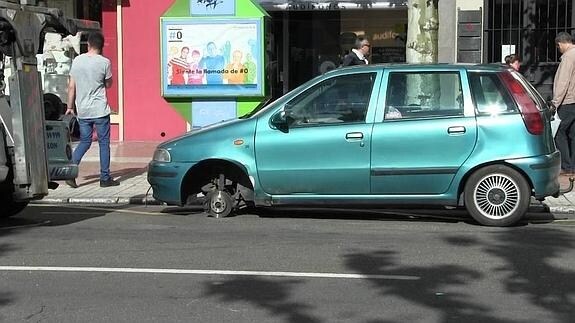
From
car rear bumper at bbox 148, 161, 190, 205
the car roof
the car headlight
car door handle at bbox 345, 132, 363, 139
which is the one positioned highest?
the car roof

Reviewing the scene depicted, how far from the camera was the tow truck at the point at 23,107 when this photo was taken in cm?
732

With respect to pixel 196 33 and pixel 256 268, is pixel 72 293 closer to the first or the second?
pixel 256 268

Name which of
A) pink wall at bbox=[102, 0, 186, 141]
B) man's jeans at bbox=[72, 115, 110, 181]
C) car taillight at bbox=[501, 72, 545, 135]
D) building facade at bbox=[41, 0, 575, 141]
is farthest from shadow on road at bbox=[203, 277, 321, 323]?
pink wall at bbox=[102, 0, 186, 141]

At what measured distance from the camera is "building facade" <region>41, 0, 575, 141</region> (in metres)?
14.6

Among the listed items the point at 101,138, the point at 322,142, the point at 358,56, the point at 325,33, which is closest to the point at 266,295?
the point at 322,142

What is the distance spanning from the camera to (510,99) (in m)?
7.77

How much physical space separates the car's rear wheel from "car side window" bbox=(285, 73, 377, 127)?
1407mm

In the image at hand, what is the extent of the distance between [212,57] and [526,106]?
5220 millimetres

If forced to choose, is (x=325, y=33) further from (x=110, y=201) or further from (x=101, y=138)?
(x=110, y=201)

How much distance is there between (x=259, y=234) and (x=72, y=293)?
248 centimetres

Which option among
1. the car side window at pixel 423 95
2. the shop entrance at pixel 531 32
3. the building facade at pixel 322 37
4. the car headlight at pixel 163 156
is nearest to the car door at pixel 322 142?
the car side window at pixel 423 95

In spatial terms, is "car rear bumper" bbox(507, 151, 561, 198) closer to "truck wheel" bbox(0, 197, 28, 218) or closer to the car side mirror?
the car side mirror

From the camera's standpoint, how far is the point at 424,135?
7.78m

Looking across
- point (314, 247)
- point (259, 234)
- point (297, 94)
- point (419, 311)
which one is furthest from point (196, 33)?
point (419, 311)
